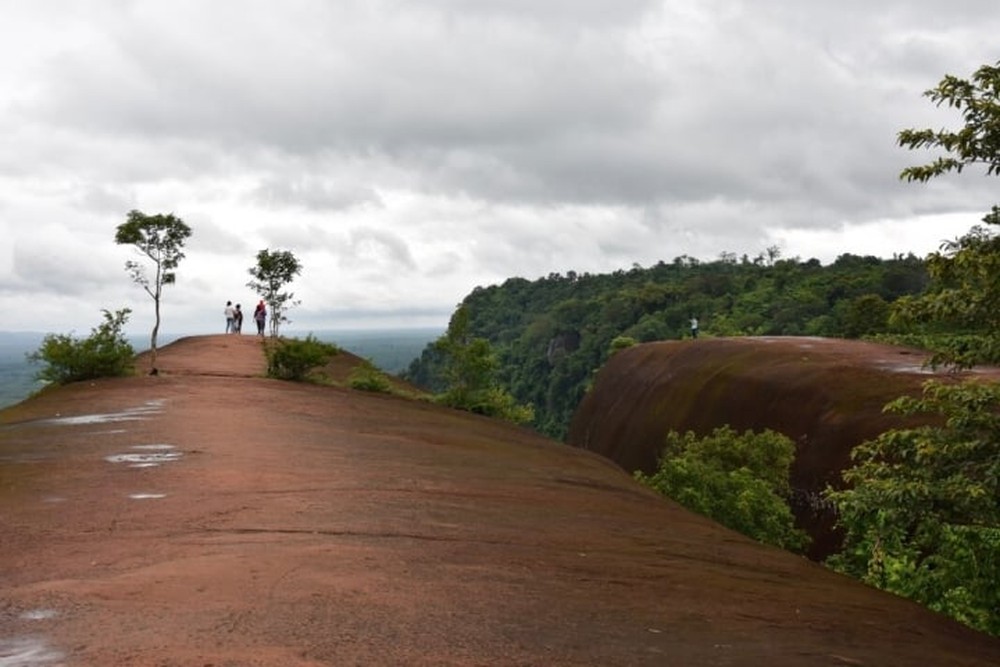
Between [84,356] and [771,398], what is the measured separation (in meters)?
20.5

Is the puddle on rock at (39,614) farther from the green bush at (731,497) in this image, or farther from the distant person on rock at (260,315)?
the distant person on rock at (260,315)

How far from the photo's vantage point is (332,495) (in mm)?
9445

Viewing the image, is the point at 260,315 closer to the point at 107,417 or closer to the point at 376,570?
the point at 107,417

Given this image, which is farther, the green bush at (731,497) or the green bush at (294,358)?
the green bush at (294,358)

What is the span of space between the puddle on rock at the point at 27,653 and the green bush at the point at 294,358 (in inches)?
732

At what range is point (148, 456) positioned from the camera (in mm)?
11203

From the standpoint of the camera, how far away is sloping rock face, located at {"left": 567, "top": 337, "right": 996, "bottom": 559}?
23.2m

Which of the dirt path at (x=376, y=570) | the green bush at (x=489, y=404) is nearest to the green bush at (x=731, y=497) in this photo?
the dirt path at (x=376, y=570)

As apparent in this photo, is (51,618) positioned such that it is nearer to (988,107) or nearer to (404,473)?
(404,473)

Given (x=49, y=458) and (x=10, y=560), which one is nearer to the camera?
(x=10, y=560)

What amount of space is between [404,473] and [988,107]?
761cm

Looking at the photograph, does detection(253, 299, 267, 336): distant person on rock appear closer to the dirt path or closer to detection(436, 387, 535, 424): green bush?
detection(436, 387, 535, 424): green bush

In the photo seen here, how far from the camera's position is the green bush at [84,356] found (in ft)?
71.3

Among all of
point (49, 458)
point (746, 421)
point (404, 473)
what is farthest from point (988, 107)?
point (746, 421)
